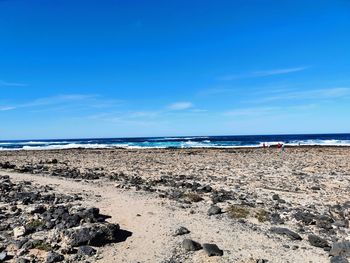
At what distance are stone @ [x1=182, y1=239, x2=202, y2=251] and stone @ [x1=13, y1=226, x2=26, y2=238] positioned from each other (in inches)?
142

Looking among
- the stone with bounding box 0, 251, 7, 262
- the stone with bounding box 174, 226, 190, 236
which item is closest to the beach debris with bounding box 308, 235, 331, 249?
the stone with bounding box 174, 226, 190, 236

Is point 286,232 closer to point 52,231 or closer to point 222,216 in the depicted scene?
point 222,216

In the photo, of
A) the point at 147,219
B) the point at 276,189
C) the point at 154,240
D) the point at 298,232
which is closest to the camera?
the point at 154,240

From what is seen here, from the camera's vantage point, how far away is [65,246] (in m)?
7.77

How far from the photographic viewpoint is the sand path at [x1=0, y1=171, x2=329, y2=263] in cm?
766

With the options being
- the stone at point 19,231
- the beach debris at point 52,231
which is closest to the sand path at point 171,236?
the beach debris at point 52,231

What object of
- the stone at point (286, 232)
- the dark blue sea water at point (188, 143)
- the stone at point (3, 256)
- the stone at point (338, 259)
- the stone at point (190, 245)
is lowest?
the stone at point (338, 259)

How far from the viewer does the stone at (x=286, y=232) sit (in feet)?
29.3

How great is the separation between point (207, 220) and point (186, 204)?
2.06 meters

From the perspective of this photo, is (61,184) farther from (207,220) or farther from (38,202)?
(207,220)

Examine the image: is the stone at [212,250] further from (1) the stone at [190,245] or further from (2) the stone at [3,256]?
(2) the stone at [3,256]

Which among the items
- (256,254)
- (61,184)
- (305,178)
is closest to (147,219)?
(256,254)

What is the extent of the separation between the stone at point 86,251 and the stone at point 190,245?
1.85 meters

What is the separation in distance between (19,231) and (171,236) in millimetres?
3419
